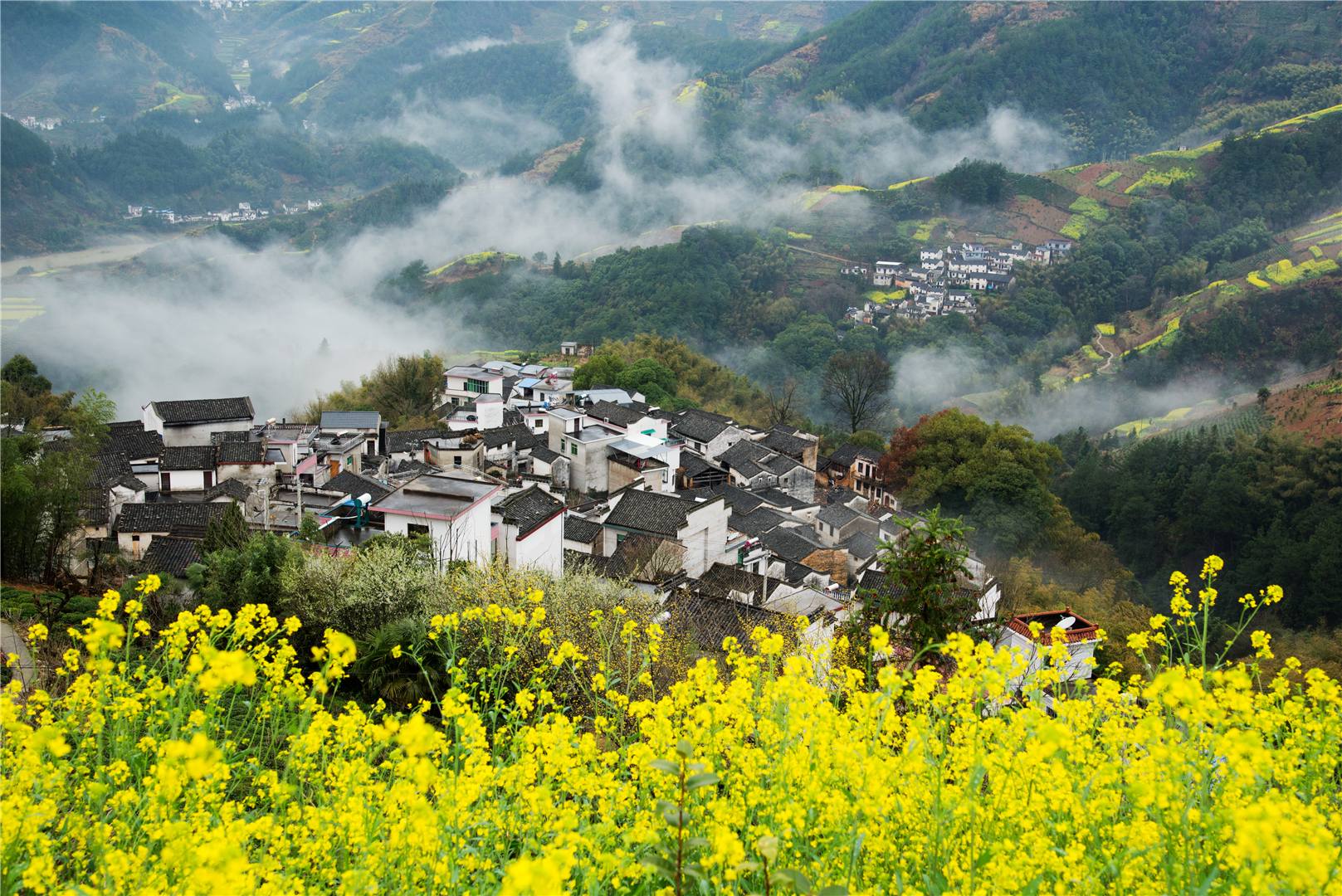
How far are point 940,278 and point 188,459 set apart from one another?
200 feet

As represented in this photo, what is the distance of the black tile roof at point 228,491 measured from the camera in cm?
2110

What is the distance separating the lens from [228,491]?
21438 millimetres

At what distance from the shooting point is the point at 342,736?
3.92m

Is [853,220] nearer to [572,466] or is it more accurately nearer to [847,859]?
[572,466]

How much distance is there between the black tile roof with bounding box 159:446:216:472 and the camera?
22.4m

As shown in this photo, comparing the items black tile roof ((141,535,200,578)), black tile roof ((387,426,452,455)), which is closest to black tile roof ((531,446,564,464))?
black tile roof ((387,426,452,455))

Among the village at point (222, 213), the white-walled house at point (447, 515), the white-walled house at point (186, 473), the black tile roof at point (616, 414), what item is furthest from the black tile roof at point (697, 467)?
the village at point (222, 213)

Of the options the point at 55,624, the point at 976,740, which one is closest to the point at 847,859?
the point at 976,740

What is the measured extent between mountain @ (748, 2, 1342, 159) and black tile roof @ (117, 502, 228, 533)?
4314 inches

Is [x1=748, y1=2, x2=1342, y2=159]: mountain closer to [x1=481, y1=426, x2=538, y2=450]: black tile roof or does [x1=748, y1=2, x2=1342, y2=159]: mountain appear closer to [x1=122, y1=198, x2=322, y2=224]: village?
[x1=122, y1=198, x2=322, y2=224]: village

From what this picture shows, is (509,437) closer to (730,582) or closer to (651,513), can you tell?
(651,513)

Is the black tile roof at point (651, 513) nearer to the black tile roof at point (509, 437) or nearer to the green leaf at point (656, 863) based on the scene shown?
the black tile roof at point (509, 437)

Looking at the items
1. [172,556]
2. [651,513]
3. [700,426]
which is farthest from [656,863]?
[700,426]

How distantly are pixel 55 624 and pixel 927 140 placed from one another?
115 m
